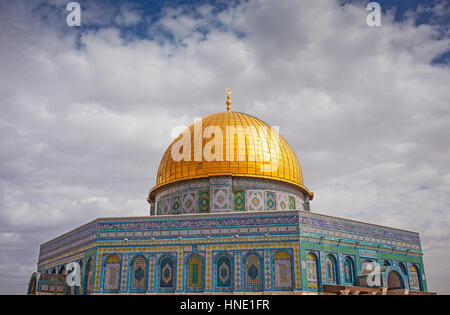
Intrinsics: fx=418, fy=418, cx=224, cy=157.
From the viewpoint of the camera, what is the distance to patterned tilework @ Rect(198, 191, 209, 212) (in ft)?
74.2

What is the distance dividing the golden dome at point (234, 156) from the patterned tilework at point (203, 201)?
3.21 feet

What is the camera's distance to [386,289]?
18906 millimetres

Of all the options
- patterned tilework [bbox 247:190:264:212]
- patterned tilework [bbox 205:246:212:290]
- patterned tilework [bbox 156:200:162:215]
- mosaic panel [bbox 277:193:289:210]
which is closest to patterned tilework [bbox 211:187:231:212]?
patterned tilework [bbox 247:190:264:212]

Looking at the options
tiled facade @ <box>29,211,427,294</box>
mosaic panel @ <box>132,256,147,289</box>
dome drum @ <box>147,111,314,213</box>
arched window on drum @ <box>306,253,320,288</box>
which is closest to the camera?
arched window on drum @ <box>306,253,320,288</box>

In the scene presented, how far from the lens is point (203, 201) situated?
2278 centimetres

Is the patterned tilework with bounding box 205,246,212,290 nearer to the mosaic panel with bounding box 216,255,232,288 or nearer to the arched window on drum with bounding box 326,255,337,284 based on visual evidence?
the mosaic panel with bounding box 216,255,232,288

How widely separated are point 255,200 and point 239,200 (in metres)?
0.88

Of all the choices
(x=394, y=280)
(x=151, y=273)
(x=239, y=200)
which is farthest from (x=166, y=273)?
(x=394, y=280)

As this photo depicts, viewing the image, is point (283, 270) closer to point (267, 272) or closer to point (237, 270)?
point (267, 272)

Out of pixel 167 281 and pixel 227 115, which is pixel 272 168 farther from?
pixel 167 281

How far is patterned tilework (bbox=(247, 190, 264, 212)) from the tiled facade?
2795 mm

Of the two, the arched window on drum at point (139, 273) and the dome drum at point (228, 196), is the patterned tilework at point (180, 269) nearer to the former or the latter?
the arched window on drum at point (139, 273)
